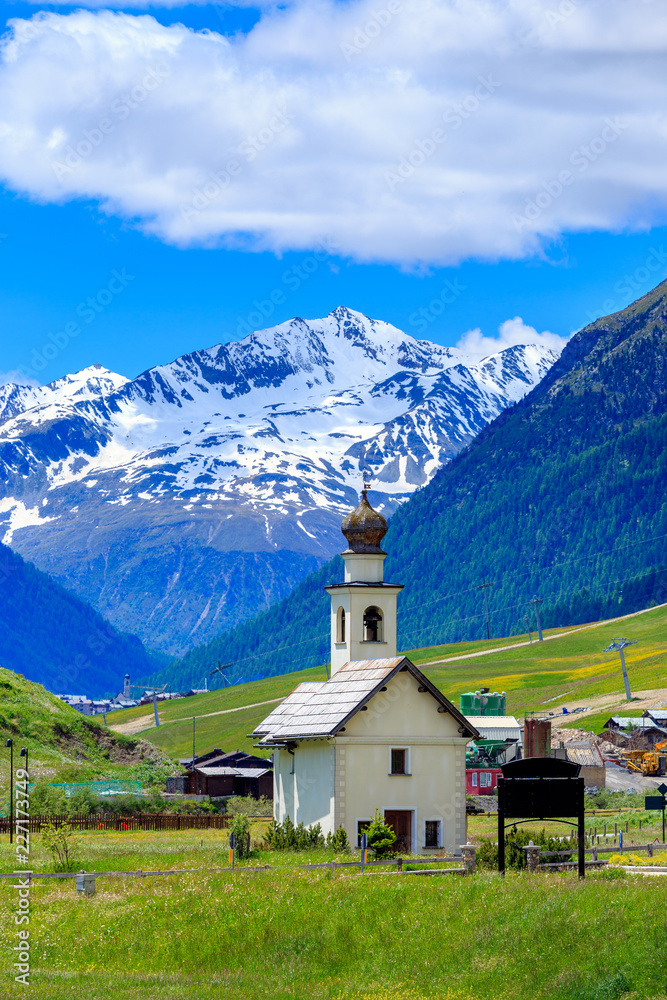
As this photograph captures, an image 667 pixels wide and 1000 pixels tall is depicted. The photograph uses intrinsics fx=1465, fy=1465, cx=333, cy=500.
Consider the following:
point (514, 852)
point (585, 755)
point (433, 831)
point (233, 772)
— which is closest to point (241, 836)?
point (433, 831)

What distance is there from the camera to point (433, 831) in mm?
62906

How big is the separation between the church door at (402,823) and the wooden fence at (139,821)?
2029 centimetres

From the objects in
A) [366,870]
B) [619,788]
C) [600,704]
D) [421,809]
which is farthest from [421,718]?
[600,704]

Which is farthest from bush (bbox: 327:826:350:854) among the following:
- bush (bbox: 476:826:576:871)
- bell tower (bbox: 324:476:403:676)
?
bell tower (bbox: 324:476:403:676)

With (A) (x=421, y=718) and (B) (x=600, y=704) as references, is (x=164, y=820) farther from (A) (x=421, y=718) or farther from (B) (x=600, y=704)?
(B) (x=600, y=704)

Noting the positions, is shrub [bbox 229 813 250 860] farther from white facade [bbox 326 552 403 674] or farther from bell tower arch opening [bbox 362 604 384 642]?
bell tower arch opening [bbox 362 604 384 642]

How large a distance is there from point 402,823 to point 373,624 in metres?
11.1

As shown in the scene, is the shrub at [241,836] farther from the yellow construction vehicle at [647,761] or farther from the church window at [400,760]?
the yellow construction vehicle at [647,761]

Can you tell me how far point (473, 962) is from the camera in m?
39.5

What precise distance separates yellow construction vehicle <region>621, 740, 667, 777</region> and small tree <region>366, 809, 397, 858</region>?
259ft

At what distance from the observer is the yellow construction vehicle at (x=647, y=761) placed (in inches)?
5192

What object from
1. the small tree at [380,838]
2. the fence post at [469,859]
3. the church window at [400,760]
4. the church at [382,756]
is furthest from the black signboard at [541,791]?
the church window at [400,760]

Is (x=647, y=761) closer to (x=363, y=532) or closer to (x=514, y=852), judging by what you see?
(x=363, y=532)

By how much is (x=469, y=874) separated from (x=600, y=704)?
145m
